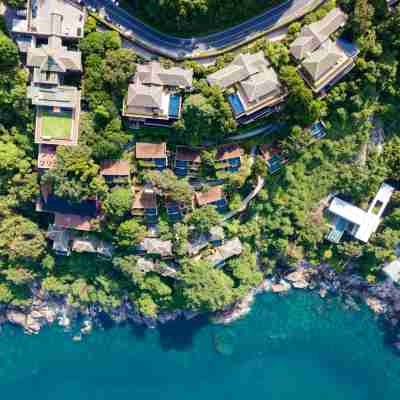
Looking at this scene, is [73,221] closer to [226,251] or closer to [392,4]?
[226,251]

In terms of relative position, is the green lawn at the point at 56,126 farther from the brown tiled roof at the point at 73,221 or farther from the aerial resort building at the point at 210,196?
the aerial resort building at the point at 210,196

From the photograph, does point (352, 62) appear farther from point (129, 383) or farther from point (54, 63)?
point (129, 383)

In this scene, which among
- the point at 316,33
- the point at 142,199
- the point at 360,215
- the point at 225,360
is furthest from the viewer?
the point at 225,360

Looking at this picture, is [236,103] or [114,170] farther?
[114,170]

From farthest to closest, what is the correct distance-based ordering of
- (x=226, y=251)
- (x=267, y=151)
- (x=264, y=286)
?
(x=264, y=286) → (x=226, y=251) → (x=267, y=151)

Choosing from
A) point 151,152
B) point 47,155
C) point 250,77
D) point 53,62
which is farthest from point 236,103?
point 47,155

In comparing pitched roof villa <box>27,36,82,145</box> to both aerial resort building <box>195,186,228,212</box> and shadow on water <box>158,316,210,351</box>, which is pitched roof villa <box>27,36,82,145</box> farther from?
shadow on water <box>158,316,210,351</box>

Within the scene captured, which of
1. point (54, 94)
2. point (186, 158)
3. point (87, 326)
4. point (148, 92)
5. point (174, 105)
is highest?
point (148, 92)
